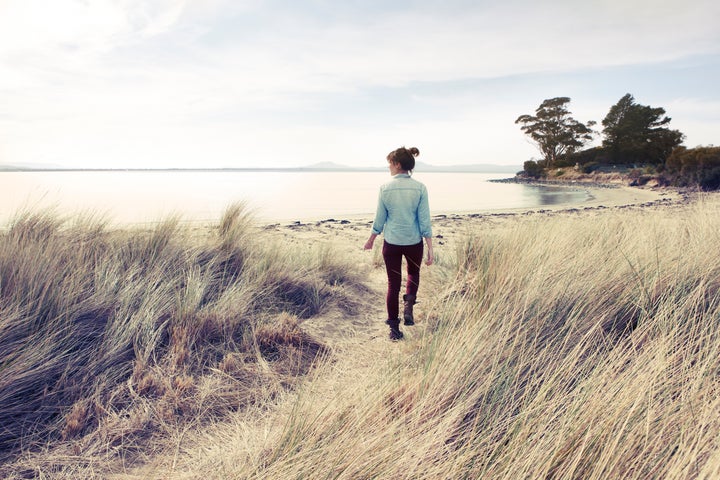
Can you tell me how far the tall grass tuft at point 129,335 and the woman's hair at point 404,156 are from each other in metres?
1.88

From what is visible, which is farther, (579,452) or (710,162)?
(710,162)

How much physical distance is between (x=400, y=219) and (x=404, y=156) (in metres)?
0.62

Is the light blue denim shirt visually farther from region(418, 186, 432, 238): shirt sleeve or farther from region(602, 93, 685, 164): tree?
region(602, 93, 685, 164): tree

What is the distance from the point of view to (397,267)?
3.91m

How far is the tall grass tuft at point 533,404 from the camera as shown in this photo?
1477 mm

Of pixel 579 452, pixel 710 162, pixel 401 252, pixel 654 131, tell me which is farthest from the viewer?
pixel 654 131

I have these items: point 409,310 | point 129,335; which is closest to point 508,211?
point 409,310

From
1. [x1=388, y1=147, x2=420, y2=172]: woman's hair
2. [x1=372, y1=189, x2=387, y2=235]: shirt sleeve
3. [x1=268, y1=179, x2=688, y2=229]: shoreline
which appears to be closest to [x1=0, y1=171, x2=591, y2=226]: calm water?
[x1=268, y1=179, x2=688, y2=229]: shoreline

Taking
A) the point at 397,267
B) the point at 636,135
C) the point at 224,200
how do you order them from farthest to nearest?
the point at 636,135 < the point at 224,200 < the point at 397,267

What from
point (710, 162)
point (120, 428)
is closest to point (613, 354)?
point (120, 428)

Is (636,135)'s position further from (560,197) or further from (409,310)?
(409,310)

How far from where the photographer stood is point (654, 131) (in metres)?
41.4

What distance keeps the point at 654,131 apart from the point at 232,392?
53.0 metres

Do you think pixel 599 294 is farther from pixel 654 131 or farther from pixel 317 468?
pixel 654 131
